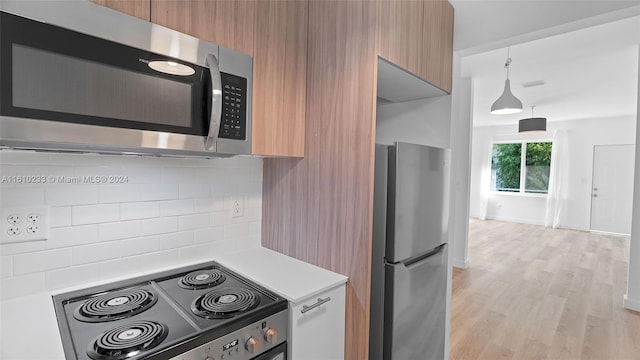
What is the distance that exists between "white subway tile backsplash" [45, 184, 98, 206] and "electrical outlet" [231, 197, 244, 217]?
608 mm

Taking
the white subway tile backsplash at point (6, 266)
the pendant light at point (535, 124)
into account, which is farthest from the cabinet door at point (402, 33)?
the pendant light at point (535, 124)

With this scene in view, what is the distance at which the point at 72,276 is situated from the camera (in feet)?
3.93

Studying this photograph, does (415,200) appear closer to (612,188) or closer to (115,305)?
(115,305)

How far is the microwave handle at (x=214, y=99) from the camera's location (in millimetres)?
1074

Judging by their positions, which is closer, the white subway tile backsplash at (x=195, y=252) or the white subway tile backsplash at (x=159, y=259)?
the white subway tile backsplash at (x=159, y=259)

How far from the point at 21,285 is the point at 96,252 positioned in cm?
23

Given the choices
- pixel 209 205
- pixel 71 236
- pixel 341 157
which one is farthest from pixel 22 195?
pixel 341 157

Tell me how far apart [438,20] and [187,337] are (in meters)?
1.87

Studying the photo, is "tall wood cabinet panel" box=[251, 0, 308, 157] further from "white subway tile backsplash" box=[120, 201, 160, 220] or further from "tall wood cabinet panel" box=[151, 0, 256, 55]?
"white subway tile backsplash" box=[120, 201, 160, 220]

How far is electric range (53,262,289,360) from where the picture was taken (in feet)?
2.76

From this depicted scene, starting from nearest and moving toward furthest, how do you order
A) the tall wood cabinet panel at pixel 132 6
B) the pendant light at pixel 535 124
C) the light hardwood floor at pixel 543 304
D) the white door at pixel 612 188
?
the tall wood cabinet panel at pixel 132 6, the light hardwood floor at pixel 543 304, the pendant light at pixel 535 124, the white door at pixel 612 188

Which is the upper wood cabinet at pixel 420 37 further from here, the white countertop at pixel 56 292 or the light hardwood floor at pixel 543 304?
the light hardwood floor at pixel 543 304

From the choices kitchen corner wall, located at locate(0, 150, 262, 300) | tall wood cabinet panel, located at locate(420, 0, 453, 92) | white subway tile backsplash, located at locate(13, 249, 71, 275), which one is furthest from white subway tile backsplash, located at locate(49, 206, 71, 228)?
tall wood cabinet panel, located at locate(420, 0, 453, 92)

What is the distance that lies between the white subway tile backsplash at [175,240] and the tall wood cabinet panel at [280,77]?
1.91 ft
